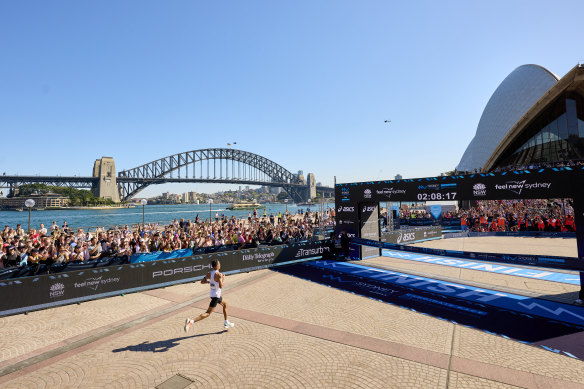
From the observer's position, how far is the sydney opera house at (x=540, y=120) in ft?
118

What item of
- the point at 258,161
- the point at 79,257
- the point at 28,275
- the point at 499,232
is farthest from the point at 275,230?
the point at 258,161

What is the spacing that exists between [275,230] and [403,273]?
360 inches

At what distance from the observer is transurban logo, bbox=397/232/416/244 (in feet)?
72.5

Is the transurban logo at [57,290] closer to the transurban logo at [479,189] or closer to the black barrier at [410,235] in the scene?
the transurban logo at [479,189]

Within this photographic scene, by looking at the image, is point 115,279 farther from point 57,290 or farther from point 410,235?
point 410,235

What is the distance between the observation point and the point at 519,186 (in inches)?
420

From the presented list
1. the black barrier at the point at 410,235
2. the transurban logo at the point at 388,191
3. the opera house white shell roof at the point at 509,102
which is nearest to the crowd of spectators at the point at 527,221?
the black barrier at the point at 410,235

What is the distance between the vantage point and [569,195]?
9617 mm

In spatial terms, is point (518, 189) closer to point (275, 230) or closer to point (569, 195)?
point (569, 195)

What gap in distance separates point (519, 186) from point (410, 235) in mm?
13262

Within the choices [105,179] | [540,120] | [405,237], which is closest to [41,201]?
[105,179]

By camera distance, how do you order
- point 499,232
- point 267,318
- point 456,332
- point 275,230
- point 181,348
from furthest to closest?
1. point 499,232
2. point 275,230
3. point 267,318
4. point 456,332
5. point 181,348

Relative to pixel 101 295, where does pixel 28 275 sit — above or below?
above

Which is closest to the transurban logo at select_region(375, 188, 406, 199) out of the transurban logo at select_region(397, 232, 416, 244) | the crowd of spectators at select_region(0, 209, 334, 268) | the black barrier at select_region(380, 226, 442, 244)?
the black barrier at select_region(380, 226, 442, 244)
